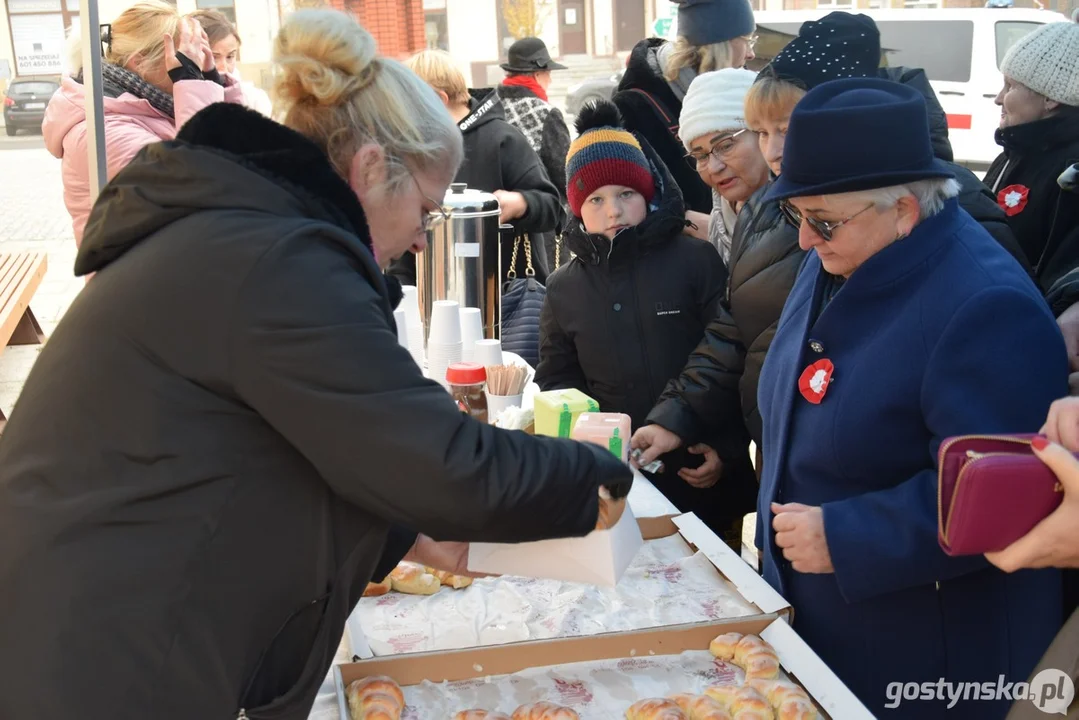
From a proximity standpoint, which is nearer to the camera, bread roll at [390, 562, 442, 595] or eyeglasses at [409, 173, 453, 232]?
eyeglasses at [409, 173, 453, 232]

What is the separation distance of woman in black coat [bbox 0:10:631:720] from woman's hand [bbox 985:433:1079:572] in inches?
21.8

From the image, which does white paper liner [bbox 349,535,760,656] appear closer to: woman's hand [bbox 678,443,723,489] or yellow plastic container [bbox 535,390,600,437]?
yellow plastic container [bbox 535,390,600,437]

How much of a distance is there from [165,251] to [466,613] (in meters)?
0.98

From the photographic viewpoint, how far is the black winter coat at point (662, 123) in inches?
151

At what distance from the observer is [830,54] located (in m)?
2.30

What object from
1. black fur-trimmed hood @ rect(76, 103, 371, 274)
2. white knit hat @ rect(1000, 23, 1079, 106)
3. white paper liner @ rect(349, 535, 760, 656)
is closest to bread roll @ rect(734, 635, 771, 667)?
white paper liner @ rect(349, 535, 760, 656)

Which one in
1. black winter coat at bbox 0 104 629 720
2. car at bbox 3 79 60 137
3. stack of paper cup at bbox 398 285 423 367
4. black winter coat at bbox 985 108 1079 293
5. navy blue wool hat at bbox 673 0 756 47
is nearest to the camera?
black winter coat at bbox 0 104 629 720

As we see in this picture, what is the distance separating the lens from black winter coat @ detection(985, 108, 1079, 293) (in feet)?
10.1

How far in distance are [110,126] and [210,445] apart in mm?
2712

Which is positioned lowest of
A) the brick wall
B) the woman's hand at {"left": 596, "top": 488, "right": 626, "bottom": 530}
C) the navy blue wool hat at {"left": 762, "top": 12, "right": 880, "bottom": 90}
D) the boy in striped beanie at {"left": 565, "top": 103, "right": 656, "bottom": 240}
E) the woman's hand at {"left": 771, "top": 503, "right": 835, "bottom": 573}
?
the woman's hand at {"left": 771, "top": 503, "right": 835, "bottom": 573}

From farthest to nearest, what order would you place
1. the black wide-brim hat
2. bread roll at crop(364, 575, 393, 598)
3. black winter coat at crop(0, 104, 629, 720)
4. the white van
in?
the white van
the black wide-brim hat
bread roll at crop(364, 575, 393, 598)
black winter coat at crop(0, 104, 629, 720)

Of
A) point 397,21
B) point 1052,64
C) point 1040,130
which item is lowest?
point 1040,130

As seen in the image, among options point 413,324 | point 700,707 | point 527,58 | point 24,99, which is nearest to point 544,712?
point 700,707

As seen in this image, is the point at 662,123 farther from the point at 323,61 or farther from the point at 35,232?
the point at 35,232
